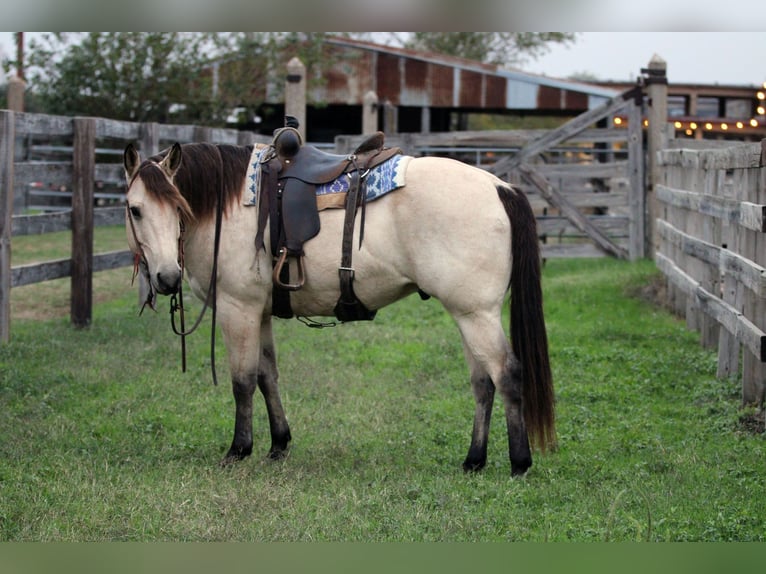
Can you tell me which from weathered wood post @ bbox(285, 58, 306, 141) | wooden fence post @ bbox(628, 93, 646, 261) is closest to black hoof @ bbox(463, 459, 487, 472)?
weathered wood post @ bbox(285, 58, 306, 141)

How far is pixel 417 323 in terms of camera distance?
10.1 m

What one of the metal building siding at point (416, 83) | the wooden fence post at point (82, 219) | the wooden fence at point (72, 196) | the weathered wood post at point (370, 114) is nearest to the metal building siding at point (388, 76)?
the metal building siding at point (416, 83)

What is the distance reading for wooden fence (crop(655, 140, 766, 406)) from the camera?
584 cm

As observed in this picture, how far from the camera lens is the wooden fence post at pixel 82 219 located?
30.2ft

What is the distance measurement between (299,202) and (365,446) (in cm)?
153

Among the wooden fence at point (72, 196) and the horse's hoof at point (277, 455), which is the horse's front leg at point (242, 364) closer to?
the horse's hoof at point (277, 455)

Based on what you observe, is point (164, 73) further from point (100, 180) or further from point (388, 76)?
point (100, 180)

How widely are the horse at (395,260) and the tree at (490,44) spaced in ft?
99.2

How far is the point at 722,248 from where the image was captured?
273 inches

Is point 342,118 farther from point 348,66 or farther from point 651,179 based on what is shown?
point 651,179

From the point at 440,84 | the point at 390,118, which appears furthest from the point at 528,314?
the point at 390,118

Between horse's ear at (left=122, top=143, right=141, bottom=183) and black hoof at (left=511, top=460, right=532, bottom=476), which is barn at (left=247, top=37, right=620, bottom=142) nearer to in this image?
horse's ear at (left=122, top=143, right=141, bottom=183)
